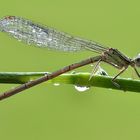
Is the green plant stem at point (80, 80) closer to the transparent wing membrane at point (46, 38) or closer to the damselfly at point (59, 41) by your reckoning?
the damselfly at point (59, 41)

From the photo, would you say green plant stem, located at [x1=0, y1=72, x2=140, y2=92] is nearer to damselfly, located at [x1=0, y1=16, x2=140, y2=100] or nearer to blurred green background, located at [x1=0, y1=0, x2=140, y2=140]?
damselfly, located at [x1=0, y1=16, x2=140, y2=100]

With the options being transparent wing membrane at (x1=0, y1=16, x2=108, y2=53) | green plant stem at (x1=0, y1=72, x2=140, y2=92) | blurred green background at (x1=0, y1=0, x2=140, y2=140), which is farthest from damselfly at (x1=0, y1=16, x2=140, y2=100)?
green plant stem at (x1=0, y1=72, x2=140, y2=92)

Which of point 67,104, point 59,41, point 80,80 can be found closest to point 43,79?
point 80,80

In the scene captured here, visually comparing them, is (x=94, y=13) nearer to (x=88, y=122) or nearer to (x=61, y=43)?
(x=88, y=122)

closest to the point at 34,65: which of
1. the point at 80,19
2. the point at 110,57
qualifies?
the point at 80,19

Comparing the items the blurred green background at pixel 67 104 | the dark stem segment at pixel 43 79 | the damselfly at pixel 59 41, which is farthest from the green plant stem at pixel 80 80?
the blurred green background at pixel 67 104
